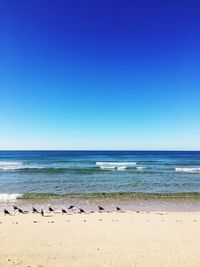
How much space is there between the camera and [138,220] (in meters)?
10.6

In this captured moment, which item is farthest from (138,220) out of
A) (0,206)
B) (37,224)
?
(0,206)

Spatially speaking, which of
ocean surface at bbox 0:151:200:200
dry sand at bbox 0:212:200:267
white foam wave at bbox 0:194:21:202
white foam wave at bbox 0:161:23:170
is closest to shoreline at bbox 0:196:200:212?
white foam wave at bbox 0:194:21:202

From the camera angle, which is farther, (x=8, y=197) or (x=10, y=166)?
(x=10, y=166)

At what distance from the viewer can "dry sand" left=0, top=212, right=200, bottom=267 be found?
21.0 ft

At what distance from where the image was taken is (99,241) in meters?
7.80

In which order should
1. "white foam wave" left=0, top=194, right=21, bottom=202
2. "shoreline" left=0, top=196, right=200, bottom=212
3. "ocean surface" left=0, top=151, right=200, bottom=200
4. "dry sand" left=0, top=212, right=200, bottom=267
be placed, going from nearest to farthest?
"dry sand" left=0, top=212, right=200, bottom=267 < "shoreline" left=0, top=196, right=200, bottom=212 < "white foam wave" left=0, top=194, right=21, bottom=202 < "ocean surface" left=0, top=151, right=200, bottom=200

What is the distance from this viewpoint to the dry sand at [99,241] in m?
6.39

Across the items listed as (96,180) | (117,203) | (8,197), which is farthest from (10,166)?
(117,203)

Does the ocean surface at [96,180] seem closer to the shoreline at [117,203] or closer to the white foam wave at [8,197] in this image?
the white foam wave at [8,197]

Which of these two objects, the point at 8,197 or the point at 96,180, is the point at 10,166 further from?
the point at 8,197

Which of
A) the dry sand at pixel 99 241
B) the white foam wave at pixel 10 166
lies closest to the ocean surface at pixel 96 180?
the white foam wave at pixel 10 166

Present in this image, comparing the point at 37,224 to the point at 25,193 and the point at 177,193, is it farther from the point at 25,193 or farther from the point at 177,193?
the point at 177,193

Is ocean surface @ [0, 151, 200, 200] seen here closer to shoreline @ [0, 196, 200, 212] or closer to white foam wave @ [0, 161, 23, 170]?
white foam wave @ [0, 161, 23, 170]

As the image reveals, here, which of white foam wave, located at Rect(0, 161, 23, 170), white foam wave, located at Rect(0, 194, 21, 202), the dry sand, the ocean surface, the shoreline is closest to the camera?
the dry sand
